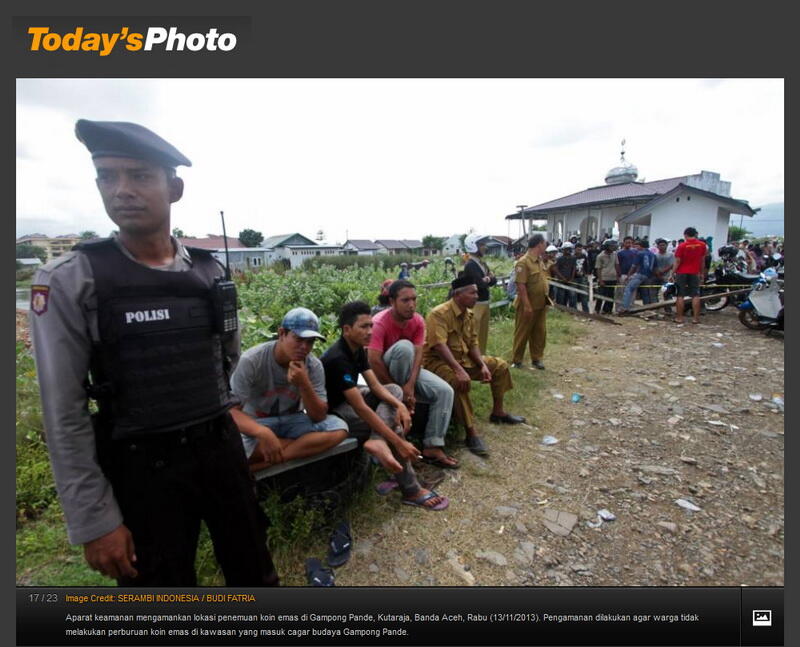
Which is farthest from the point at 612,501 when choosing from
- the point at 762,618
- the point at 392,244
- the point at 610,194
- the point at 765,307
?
the point at 392,244

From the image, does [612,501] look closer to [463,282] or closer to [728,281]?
[463,282]

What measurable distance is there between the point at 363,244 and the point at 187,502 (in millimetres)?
64130

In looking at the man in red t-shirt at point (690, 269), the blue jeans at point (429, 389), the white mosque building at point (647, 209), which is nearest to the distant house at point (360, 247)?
the white mosque building at point (647, 209)

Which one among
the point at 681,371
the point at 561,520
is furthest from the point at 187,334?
the point at 681,371

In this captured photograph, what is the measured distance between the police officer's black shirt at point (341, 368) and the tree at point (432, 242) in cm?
6549

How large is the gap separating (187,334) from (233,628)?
1.43 metres

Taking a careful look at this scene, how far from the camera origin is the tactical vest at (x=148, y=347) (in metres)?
1.41

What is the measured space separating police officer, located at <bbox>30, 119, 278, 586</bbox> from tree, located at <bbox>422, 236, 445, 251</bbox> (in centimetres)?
6677

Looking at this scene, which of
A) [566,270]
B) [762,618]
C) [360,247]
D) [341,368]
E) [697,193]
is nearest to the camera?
[762,618]

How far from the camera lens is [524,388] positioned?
5.02 meters

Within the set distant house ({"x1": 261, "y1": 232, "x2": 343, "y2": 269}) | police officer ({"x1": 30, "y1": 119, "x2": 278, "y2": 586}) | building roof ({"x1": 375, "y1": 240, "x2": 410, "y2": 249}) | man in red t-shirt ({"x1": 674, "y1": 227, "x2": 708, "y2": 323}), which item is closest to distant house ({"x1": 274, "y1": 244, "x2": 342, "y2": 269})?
distant house ({"x1": 261, "y1": 232, "x2": 343, "y2": 269})

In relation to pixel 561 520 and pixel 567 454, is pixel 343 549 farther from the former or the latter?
pixel 567 454

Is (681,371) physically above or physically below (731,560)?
above

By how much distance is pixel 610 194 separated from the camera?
60.6 feet
